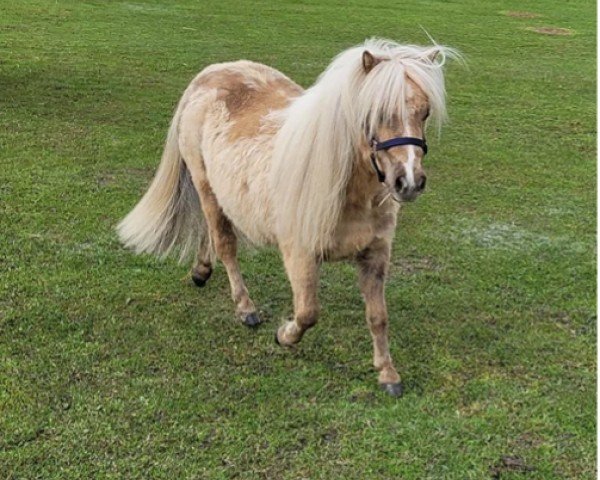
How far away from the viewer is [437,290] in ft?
14.6

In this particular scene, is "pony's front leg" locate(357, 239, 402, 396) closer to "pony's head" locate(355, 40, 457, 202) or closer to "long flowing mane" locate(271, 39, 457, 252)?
"long flowing mane" locate(271, 39, 457, 252)

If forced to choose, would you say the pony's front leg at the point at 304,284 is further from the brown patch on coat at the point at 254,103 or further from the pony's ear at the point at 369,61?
the pony's ear at the point at 369,61

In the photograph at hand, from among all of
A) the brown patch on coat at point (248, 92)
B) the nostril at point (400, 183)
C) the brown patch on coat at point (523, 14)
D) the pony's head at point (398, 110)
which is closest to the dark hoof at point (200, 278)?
the brown patch on coat at point (248, 92)

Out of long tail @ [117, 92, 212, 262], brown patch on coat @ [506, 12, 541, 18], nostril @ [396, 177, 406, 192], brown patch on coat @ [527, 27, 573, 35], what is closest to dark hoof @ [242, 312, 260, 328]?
long tail @ [117, 92, 212, 262]

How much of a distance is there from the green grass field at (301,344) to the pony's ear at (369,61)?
1.62 meters

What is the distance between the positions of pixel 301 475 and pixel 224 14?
1544 centimetres

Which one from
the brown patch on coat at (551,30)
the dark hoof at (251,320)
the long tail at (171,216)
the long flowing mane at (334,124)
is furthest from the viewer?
the brown patch on coat at (551,30)

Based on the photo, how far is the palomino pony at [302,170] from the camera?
8.84ft

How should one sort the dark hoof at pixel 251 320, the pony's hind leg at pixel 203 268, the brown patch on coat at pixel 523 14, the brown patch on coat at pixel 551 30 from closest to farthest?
the dark hoof at pixel 251 320
the pony's hind leg at pixel 203 268
the brown patch on coat at pixel 551 30
the brown patch on coat at pixel 523 14

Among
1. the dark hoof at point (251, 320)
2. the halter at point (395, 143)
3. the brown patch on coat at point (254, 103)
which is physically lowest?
the dark hoof at point (251, 320)

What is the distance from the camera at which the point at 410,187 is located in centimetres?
258

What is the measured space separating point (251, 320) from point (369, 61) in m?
1.84

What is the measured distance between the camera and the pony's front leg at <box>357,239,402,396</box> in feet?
11.0

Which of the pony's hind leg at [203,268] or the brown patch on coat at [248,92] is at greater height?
the brown patch on coat at [248,92]
